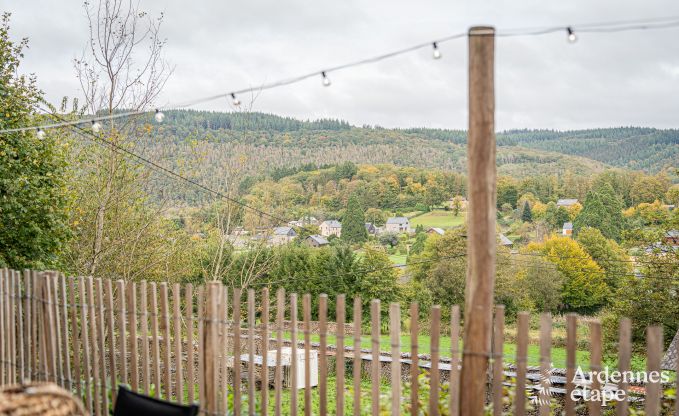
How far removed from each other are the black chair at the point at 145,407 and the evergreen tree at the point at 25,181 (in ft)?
20.8

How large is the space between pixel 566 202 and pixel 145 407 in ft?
149

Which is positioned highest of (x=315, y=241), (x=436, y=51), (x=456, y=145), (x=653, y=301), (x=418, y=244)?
(x=456, y=145)

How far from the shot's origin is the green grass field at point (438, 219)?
1785 inches

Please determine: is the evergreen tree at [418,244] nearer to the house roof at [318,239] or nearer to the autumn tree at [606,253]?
the house roof at [318,239]

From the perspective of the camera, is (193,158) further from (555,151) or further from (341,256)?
(555,151)

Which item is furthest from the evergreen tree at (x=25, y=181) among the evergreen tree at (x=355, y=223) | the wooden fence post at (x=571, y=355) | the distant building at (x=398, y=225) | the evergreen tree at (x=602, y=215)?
the evergreen tree at (x=602, y=215)

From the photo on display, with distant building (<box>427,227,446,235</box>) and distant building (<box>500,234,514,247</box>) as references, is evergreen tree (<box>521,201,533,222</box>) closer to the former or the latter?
distant building (<box>500,234,514,247</box>)

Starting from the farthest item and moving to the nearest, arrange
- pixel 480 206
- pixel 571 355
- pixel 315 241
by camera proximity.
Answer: pixel 315 241
pixel 480 206
pixel 571 355

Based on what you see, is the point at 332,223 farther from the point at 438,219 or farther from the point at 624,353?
the point at 624,353

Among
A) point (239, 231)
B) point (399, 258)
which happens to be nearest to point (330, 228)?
point (399, 258)

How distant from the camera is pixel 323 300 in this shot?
318cm

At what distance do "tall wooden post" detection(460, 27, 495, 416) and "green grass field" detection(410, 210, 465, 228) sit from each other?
42408 millimetres

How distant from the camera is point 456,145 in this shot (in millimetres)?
46062

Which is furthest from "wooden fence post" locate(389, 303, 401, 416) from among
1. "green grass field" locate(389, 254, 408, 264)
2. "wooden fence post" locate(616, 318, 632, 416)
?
"green grass field" locate(389, 254, 408, 264)
